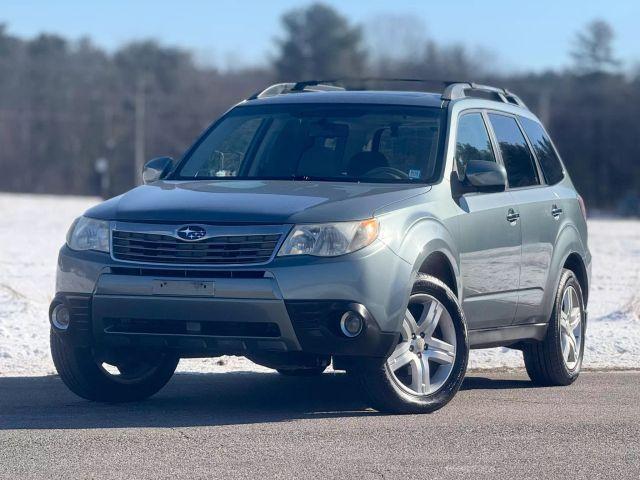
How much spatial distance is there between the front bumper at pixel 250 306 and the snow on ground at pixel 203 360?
2.36m

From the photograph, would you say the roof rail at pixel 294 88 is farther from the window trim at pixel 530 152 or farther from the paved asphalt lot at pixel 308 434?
the paved asphalt lot at pixel 308 434

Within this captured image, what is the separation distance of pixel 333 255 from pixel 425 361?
965 mm

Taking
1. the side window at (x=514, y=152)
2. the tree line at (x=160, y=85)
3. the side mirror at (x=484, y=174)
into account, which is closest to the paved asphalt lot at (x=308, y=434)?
the side mirror at (x=484, y=174)

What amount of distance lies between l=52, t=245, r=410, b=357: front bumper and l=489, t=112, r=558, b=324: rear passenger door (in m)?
1.80

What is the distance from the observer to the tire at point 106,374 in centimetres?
783

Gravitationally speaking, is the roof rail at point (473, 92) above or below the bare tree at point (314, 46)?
above

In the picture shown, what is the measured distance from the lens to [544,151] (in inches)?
392

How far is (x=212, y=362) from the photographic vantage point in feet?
Result: 33.3

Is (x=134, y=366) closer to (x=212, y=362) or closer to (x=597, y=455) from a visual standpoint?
(x=212, y=362)

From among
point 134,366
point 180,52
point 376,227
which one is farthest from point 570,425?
point 180,52

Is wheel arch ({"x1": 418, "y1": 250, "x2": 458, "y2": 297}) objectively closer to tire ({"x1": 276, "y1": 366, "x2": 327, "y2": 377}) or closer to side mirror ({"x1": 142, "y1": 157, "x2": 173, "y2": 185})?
tire ({"x1": 276, "y1": 366, "x2": 327, "y2": 377})

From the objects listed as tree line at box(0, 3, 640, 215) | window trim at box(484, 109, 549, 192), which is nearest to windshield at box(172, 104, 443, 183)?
window trim at box(484, 109, 549, 192)

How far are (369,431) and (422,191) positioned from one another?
155 cm

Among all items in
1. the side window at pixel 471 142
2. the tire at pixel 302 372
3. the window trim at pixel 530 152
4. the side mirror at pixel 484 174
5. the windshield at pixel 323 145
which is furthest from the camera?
the window trim at pixel 530 152
